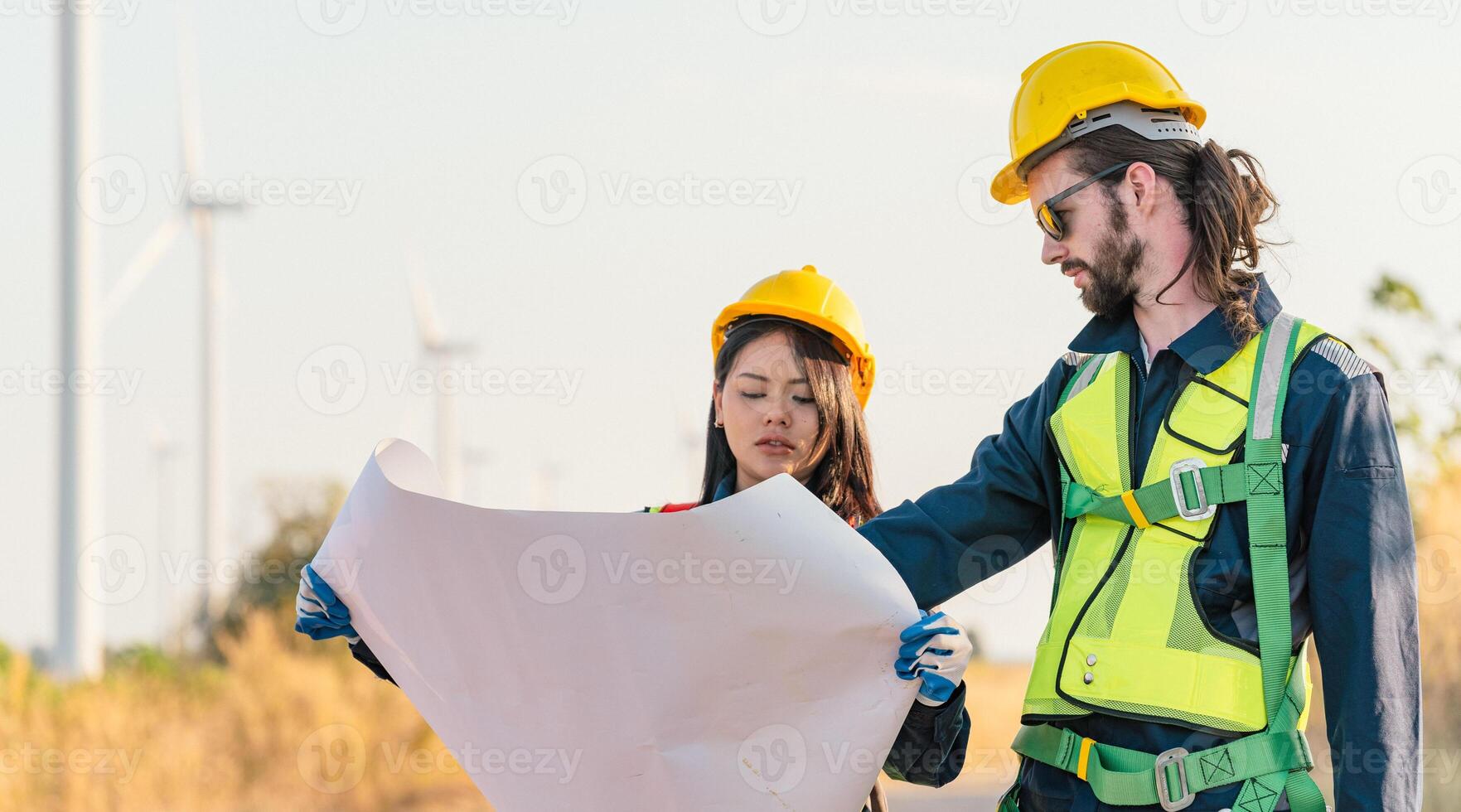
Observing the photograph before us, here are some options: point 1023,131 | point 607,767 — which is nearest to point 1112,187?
point 1023,131

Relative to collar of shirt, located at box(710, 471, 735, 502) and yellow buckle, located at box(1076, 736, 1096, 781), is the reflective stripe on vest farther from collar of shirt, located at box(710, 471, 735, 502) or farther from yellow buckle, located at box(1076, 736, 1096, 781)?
collar of shirt, located at box(710, 471, 735, 502)

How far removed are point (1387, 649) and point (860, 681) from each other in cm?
105

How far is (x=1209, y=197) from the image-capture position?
137 inches

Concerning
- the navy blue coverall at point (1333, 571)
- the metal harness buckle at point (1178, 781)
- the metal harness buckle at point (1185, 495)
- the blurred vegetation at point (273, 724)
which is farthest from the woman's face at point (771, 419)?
the blurred vegetation at point (273, 724)

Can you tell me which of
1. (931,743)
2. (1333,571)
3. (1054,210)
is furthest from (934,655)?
(1054,210)

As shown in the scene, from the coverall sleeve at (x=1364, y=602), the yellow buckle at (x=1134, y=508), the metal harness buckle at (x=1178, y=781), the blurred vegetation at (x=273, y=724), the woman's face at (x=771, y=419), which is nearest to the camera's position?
the coverall sleeve at (x=1364, y=602)

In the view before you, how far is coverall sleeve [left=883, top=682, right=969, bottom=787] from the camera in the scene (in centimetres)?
336

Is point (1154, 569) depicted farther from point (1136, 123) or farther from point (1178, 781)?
point (1136, 123)

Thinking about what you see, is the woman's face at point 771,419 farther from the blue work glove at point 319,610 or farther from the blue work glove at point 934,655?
the blue work glove at point 319,610

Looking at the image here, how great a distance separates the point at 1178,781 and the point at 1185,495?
58 centimetres

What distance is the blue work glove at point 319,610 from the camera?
3.37 m

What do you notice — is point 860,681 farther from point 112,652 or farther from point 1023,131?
point 112,652

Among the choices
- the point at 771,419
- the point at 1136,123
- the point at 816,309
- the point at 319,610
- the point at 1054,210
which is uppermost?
the point at 1136,123

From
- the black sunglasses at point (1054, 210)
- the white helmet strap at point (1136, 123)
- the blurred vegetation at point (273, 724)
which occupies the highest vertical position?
the white helmet strap at point (1136, 123)
